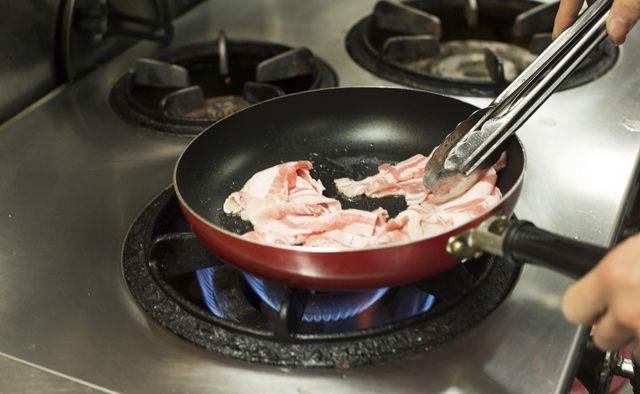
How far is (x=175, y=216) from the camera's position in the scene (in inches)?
38.8

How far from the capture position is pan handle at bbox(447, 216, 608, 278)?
601 millimetres

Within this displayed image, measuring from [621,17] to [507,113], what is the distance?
178mm

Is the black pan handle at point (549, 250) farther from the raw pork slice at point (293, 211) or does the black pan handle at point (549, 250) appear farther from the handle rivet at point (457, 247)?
the raw pork slice at point (293, 211)

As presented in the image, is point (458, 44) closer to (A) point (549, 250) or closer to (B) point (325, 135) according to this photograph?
(B) point (325, 135)

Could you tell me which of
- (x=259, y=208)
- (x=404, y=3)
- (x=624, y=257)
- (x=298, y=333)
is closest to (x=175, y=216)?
(x=259, y=208)

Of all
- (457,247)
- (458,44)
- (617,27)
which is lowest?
(458,44)

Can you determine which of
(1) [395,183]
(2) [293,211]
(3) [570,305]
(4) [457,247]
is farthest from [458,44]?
(3) [570,305]

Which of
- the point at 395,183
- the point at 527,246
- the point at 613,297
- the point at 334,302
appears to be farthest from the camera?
the point at 395,183

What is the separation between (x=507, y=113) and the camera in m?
0.87

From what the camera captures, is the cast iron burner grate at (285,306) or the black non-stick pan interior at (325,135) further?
the black non-stick pan interior at (325,135)

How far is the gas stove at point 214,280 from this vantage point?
2.36 feet

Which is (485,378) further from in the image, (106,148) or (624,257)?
(106,148)

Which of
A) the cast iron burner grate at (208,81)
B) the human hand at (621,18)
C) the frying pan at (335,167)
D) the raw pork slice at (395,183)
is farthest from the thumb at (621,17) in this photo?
the cast iron burner grate at (208,81)

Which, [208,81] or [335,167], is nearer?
[335,167]
